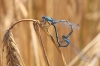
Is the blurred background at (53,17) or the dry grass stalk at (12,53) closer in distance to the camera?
the dry grass stalk at (12,53)

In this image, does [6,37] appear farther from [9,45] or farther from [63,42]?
[63,42]

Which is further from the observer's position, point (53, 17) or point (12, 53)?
point (53, 17)

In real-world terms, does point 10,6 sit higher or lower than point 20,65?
higher

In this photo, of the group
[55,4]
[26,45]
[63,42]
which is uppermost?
[55,4]

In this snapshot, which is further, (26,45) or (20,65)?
(26,45)

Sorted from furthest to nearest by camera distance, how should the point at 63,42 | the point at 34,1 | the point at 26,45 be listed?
the point at 34,1
the point at 26,45
the point at 63,42

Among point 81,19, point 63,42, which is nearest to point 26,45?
point 81,19

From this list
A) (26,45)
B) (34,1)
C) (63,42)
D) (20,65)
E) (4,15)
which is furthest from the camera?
(34,1)

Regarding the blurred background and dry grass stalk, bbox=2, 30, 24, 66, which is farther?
the blurred background
